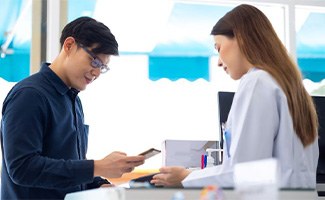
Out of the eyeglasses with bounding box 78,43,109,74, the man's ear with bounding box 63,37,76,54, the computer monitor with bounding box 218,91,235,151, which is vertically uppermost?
the man's ear with bounding box 63,37,76,54

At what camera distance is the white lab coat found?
5.14 feet

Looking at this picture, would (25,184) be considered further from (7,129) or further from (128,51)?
(128,51)

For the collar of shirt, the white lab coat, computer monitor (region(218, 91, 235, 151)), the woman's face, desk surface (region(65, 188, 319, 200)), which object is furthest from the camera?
computer monitor (region(218, 91, 235, 151))

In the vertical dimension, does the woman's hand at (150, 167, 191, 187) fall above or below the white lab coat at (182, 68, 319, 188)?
below

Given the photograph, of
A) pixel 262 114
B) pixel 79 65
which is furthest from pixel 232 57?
pixel 79 65

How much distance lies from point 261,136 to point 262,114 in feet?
0.21

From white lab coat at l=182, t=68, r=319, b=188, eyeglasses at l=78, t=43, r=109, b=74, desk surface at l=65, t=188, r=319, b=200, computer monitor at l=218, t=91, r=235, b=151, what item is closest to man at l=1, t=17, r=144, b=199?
eyeglasses at l=78, t=43, r=109, b=74

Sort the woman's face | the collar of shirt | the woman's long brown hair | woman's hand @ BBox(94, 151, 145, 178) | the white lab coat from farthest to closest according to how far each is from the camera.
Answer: the collar of shirt, woman's hand @ BBox(94, 151, 145, 178), the woman's face, the woman's long brown hair, the white lab coat

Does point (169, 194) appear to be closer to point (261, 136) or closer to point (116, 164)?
point (261, 136)

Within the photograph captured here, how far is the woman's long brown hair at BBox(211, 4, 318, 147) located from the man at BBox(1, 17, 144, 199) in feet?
1.82

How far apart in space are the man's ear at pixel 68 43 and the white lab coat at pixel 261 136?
816mm

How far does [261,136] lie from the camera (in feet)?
5.17

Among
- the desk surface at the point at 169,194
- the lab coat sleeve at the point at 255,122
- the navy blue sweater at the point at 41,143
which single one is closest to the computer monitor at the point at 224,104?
the navy blue sweater at the point at 41,143

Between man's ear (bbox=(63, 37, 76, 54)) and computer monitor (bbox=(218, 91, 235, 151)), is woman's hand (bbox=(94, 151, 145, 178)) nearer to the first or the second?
man's ear (bbox=(63, 37, 76, 54))
